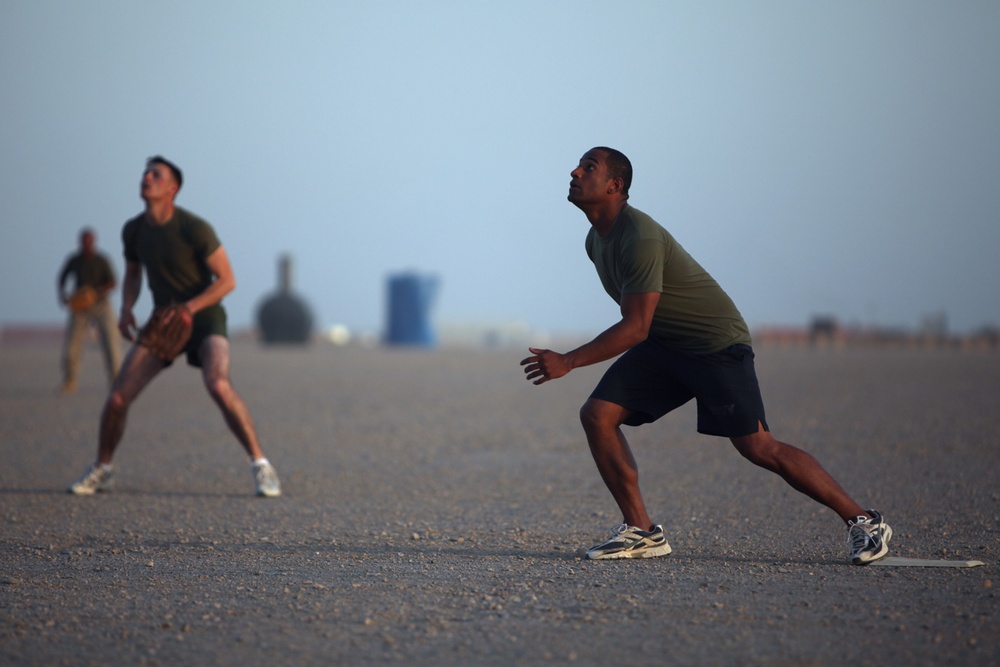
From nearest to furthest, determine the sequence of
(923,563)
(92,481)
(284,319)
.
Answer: (923,563), (92,481), (284,319)

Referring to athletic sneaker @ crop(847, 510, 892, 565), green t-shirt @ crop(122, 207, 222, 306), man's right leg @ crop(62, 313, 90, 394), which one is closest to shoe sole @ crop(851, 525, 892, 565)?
athletic sneaker @ crop(847, 510, 892, 565)

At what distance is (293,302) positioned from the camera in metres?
44.5

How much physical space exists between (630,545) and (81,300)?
11.2 metres

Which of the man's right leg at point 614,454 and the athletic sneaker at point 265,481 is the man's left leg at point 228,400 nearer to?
the athletic sneaker at point 265,481

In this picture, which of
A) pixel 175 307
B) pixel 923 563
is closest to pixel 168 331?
pixel 175 307

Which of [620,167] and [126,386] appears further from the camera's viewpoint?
[126,386]

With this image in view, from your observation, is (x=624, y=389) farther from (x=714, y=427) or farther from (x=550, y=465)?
(x=550, y=465)

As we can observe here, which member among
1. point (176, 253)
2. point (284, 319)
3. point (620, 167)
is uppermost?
point (620, 167)

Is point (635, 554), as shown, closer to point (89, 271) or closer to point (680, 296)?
point (680, 296)

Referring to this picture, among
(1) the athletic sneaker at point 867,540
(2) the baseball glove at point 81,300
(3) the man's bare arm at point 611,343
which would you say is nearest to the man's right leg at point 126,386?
(3) the man's bare arm at point 611,343

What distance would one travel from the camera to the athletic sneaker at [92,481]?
7441 mm

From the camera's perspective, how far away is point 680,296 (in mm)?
4875

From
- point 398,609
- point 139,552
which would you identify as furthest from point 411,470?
point 398,609

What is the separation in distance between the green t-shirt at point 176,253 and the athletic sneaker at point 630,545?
137 inches
